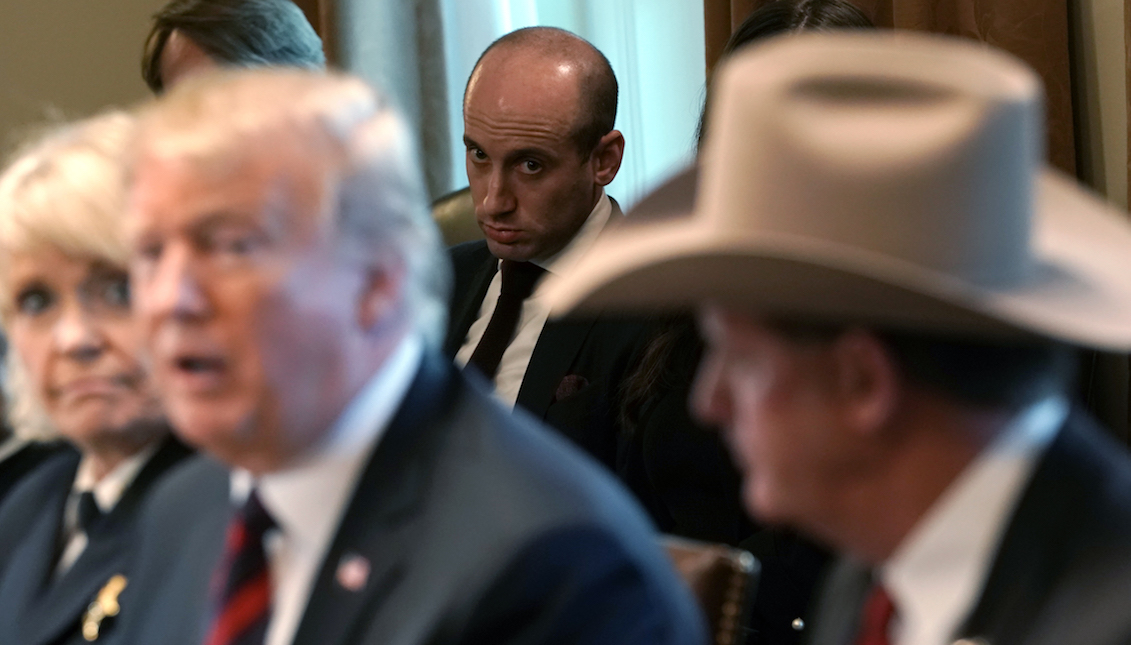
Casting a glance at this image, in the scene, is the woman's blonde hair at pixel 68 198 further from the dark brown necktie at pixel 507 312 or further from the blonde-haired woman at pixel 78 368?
the dark brown necktie at pixel 507 312

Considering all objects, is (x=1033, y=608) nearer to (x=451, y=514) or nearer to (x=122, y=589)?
(x=451, y=514)

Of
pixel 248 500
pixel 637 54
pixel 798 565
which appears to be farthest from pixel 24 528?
pixel 637 54

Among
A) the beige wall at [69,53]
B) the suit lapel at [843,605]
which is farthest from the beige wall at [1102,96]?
the beige wall at [69,53]

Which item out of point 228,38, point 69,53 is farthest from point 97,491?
point 69,53

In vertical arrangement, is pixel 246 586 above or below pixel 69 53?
above

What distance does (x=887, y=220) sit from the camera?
102cm

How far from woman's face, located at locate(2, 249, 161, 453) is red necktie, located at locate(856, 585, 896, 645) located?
0.98 metres

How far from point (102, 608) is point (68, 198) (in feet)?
1.62

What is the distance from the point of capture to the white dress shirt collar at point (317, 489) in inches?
52.2

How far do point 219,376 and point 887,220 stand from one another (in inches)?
24.5

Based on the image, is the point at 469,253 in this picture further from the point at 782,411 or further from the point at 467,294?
the point at 782,411

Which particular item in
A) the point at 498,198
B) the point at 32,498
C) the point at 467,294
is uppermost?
the point at 32,498

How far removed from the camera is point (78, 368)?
1736mm

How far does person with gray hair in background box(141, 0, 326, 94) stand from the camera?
125 inches
